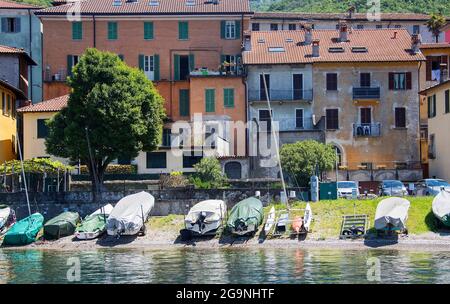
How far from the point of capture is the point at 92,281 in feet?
139

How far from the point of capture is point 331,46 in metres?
82.4

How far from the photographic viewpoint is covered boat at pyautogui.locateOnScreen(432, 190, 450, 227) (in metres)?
56.0

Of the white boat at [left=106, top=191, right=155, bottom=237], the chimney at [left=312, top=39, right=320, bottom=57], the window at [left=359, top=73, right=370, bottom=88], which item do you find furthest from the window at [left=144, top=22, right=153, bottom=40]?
the white boat at [left=106, top=191, right=155, bottom=237]

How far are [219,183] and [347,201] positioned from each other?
1113 centimetres

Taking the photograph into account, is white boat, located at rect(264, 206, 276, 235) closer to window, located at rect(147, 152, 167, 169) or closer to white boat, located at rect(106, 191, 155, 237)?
white boat, located at rect(106, 191, 155, 237)

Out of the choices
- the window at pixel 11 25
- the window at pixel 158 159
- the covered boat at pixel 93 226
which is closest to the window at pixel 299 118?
the window at pixel 158 159

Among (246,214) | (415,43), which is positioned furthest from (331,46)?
(246,214)

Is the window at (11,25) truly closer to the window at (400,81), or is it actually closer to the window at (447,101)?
the window at (400,81)

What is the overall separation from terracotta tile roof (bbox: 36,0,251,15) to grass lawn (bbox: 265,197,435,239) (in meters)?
29.0

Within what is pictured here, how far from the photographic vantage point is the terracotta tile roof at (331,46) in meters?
79.9

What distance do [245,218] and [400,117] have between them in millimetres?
26846

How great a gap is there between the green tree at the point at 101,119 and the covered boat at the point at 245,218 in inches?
469

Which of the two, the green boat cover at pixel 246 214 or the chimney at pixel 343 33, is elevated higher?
the chimney at pixel 343 33

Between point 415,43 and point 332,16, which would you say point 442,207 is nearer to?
point 415,43
